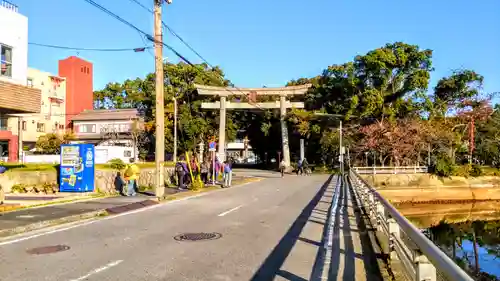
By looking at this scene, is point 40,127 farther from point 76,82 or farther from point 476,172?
point 476,172

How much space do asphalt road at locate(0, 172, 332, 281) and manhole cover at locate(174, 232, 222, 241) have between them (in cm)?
17

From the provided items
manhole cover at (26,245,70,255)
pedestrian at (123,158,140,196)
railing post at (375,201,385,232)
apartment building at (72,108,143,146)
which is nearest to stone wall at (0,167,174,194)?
pedestrian at (123,158,140,196)

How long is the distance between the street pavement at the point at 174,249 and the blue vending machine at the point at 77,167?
21.9 ft

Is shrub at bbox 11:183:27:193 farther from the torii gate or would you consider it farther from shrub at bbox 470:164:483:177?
shrub at bbox 470:164:483:177

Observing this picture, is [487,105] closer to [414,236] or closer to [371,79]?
[371,79]

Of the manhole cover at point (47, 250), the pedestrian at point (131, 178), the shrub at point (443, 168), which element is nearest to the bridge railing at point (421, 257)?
the manhole cover at point (47, 250)

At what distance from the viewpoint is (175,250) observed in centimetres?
873

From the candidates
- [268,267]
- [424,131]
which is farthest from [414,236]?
[424,131]

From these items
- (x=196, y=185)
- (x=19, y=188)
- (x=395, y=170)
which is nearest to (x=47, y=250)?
(x=19, y=188)

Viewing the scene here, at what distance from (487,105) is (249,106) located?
94.7ft

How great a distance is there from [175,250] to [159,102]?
436 inches

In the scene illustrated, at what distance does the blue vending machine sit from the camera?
20.1m

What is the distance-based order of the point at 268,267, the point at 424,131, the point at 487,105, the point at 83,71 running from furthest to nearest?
1. the point at 83,71
2. the point at 487,105
3. the point at 424,131
4. the point at 268,267

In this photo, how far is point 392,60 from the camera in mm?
52375
